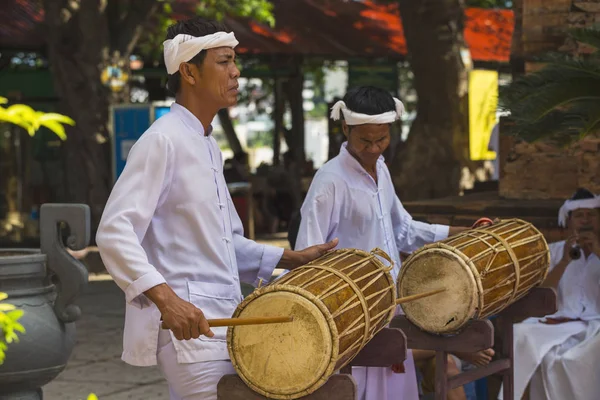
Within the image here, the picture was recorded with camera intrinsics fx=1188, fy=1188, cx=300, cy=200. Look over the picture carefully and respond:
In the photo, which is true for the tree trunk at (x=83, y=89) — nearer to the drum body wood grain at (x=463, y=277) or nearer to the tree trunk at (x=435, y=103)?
the tree trunk at (x=435, y=103)

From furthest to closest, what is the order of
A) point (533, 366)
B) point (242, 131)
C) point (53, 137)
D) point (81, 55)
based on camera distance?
point (242, 131) < point (53, 137) < point (81, 55) < point (533, 366)

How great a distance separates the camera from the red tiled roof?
645 inches

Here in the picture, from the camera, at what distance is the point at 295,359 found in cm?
367

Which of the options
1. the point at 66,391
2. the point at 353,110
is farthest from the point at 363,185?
the point at 66,391

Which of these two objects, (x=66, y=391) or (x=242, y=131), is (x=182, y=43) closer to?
(x=66, y=391)

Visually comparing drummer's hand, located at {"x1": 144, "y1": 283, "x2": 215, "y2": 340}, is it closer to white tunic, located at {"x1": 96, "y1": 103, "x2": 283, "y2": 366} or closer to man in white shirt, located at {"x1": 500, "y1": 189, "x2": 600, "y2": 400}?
white tunic, located at {"x1": 96, "y1": 103, "x2": 283, "y2": 366}

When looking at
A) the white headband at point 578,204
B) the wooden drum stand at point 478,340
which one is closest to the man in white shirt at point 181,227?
the wooden drum stand at point 478,340

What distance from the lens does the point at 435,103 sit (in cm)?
1608

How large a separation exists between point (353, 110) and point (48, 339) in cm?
179

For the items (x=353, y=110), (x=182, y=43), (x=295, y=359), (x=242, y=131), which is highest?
(x=182, y=43)

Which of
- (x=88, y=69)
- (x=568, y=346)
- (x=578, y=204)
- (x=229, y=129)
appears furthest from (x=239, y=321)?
(x=229, y=129)

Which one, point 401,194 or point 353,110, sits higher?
point 353,110

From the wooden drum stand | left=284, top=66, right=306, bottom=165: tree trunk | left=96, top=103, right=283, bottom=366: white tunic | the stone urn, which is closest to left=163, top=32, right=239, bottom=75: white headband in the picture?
left=96, top=103, right=283, bottom=366: white tunic

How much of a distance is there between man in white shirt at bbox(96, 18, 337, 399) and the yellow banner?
477 inches
